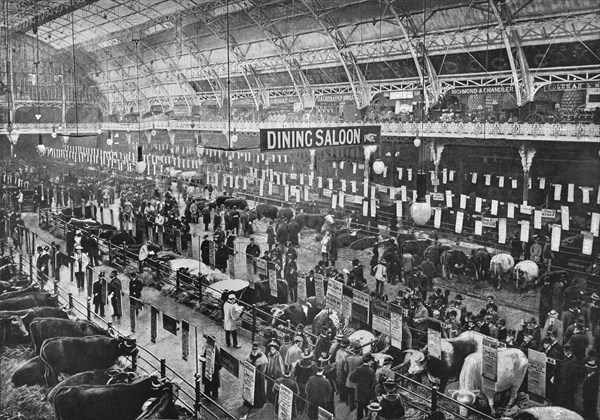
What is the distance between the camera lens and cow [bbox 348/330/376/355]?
10.1m

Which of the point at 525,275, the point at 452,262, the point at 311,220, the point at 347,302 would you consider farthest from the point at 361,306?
the point at 311,220

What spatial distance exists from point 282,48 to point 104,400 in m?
27.7

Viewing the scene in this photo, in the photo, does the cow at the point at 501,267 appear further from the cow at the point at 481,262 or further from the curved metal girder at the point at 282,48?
the curved metal girder at the point at 282,48

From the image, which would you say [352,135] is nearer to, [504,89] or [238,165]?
[504,89]

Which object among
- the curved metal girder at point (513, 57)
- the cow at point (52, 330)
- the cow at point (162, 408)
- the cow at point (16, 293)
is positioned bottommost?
the cow at point (162, 408)

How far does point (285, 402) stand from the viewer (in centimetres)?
747

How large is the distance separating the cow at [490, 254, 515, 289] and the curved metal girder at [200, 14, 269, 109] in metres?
21.5

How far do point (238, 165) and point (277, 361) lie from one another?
33.7m

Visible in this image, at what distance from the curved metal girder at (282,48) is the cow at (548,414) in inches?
1039

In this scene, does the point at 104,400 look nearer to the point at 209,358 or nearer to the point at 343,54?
the point at 209,358

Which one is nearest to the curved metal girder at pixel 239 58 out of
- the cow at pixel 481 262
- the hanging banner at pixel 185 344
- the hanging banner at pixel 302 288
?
the cow at pixel 481 262

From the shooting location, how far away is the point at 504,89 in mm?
24641

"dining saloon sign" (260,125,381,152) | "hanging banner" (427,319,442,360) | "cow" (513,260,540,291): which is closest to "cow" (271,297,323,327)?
"hanging banner" (427,319,442,360)

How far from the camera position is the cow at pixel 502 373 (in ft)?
28.3
